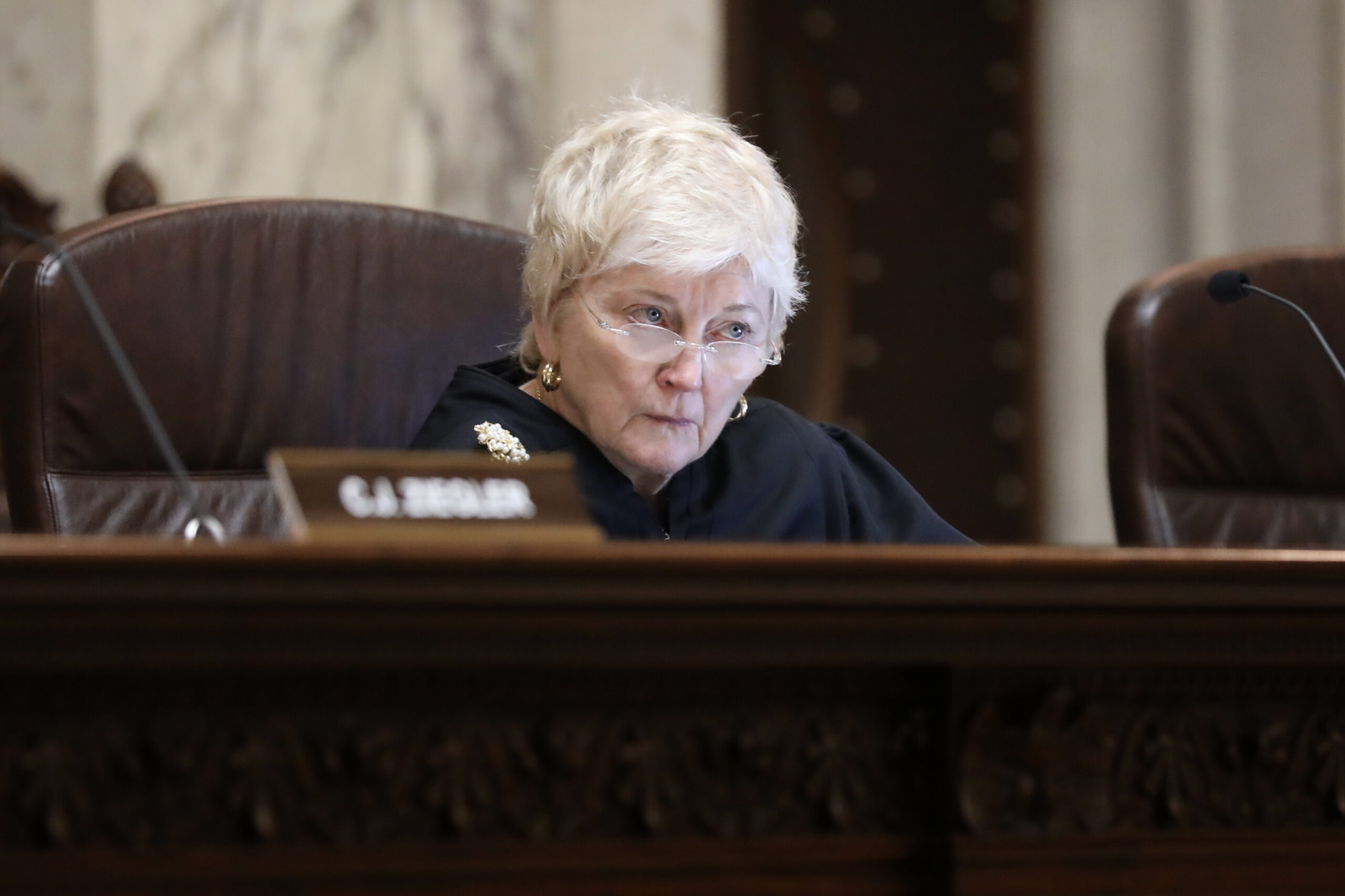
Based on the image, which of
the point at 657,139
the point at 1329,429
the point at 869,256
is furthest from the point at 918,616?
the point at 869,256

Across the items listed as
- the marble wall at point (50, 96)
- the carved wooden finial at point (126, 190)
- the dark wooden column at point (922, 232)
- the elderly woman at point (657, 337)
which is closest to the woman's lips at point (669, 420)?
the elderly woman at point (657, 337)

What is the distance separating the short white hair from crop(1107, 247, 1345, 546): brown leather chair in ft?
1.98

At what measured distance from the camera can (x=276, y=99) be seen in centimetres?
313

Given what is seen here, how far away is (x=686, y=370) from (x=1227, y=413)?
0.91m

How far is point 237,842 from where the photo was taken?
88 cm

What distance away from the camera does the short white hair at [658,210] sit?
1658 mm

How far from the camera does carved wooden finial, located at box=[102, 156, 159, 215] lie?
238cm

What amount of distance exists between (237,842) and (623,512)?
2.83 feet

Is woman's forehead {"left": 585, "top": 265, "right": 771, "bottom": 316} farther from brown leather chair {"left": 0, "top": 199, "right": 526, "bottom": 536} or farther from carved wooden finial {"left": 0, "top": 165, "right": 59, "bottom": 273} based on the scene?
carved wooden finial {"left": 0, "top": 165, "right": 59, "bottom": 273}

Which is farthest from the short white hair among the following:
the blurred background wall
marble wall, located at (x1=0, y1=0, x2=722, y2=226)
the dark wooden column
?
the dark wooden column

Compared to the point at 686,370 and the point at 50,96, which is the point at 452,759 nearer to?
the point at 686,370

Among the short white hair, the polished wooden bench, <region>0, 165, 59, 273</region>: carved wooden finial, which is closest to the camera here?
the polished wooden bench

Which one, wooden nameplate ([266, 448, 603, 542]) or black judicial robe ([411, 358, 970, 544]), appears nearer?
wooden nameplate ([266, 448, 603, 542])

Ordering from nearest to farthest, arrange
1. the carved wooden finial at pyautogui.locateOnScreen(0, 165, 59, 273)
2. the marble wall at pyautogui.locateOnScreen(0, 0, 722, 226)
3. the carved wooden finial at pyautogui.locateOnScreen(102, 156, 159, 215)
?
1. the carved wooden finial at pyautogui.locateOnScreen(102, 156, 159, 215)
2. the carved wooden finial at pyautogui.locateOnScreen(0, 165, 59, 273)
3. the marble wall at pyautogui.locateOnScreen(0, 0, 722, 226)
